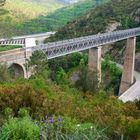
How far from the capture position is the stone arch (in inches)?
1539

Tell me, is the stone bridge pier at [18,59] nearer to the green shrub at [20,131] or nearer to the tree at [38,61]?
the tree at [38,61]

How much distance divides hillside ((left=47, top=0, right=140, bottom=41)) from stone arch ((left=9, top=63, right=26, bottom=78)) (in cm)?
3852

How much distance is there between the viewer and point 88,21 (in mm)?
85562

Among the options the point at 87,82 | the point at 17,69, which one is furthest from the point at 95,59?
the point at 17,69

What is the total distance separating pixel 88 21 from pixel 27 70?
48.1 meters

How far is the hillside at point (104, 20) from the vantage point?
77.2m

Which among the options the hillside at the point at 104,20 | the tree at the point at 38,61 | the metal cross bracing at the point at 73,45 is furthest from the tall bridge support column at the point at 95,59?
the hillside at the point at 104,20

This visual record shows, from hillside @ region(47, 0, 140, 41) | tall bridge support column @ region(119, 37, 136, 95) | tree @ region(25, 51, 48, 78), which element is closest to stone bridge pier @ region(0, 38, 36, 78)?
tree @ region(25, 51, 48, 78)

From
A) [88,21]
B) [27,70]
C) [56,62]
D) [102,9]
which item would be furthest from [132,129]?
[102,9]

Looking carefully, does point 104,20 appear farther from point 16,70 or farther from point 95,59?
point 16,70

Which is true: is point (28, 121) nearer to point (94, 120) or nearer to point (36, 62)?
point (94, 120)

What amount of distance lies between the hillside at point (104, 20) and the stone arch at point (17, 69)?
38.5 m

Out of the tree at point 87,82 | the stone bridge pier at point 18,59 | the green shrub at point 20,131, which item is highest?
the green shrub at point 20,131

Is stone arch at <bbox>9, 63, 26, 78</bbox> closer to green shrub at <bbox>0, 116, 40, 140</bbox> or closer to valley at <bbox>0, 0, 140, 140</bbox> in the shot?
valley at <bbox>0, 0, 140, 140</bbox>
